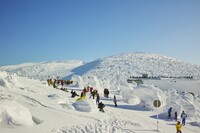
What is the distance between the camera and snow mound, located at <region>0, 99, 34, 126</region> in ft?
47.2

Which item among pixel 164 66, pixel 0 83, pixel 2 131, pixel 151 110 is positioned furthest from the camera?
pixel 164 66

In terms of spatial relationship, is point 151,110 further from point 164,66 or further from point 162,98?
point 164,66

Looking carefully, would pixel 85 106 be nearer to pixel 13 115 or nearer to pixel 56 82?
pixel 13 115

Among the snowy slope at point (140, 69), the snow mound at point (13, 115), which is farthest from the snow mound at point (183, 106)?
the snowy slope at point (140, 69)

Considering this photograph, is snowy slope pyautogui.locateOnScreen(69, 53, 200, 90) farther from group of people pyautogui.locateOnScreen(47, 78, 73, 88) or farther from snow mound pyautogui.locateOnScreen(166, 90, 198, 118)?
snow mound pyautogui.locateOnScreen(166, 90, 198, 118)

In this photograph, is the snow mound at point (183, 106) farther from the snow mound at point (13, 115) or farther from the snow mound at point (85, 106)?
the snow mound at point (13, 115)

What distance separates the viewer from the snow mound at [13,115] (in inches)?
566

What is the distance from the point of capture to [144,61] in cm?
18625

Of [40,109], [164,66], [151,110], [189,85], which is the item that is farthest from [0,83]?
[164,66]

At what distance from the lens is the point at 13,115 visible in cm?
1464

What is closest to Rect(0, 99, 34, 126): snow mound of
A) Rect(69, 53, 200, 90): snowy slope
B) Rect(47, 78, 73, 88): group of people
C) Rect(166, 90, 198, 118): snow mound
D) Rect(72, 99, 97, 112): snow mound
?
Rect(72, 99, 97, 112): snow mound

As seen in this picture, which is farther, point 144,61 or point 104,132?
point 144,61

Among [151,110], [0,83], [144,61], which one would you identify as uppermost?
[144,61]

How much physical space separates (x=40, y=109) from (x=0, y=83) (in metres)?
11.2
